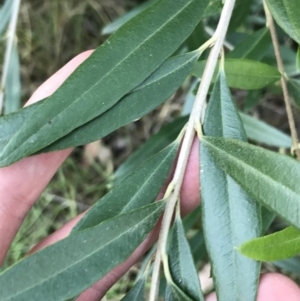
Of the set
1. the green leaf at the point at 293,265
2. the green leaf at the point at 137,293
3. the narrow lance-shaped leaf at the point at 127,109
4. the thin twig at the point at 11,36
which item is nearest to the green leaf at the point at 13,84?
the thin twig at the point at 11,36

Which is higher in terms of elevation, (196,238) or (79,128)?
(79,128)

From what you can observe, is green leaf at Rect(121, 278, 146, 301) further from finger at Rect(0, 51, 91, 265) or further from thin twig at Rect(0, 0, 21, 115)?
A: thin twig at Rect(0, 0, 21, 115)

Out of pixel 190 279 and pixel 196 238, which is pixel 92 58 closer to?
pixel 190 279

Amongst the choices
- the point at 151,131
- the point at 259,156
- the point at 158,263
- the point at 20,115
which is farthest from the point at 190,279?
the point at 151,131

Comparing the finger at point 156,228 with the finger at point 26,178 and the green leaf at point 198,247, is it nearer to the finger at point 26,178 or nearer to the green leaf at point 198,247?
the finger at point 26,178

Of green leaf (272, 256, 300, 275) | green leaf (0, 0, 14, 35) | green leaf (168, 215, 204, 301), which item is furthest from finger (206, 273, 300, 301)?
green leaf (0, 0, 14, 35)
